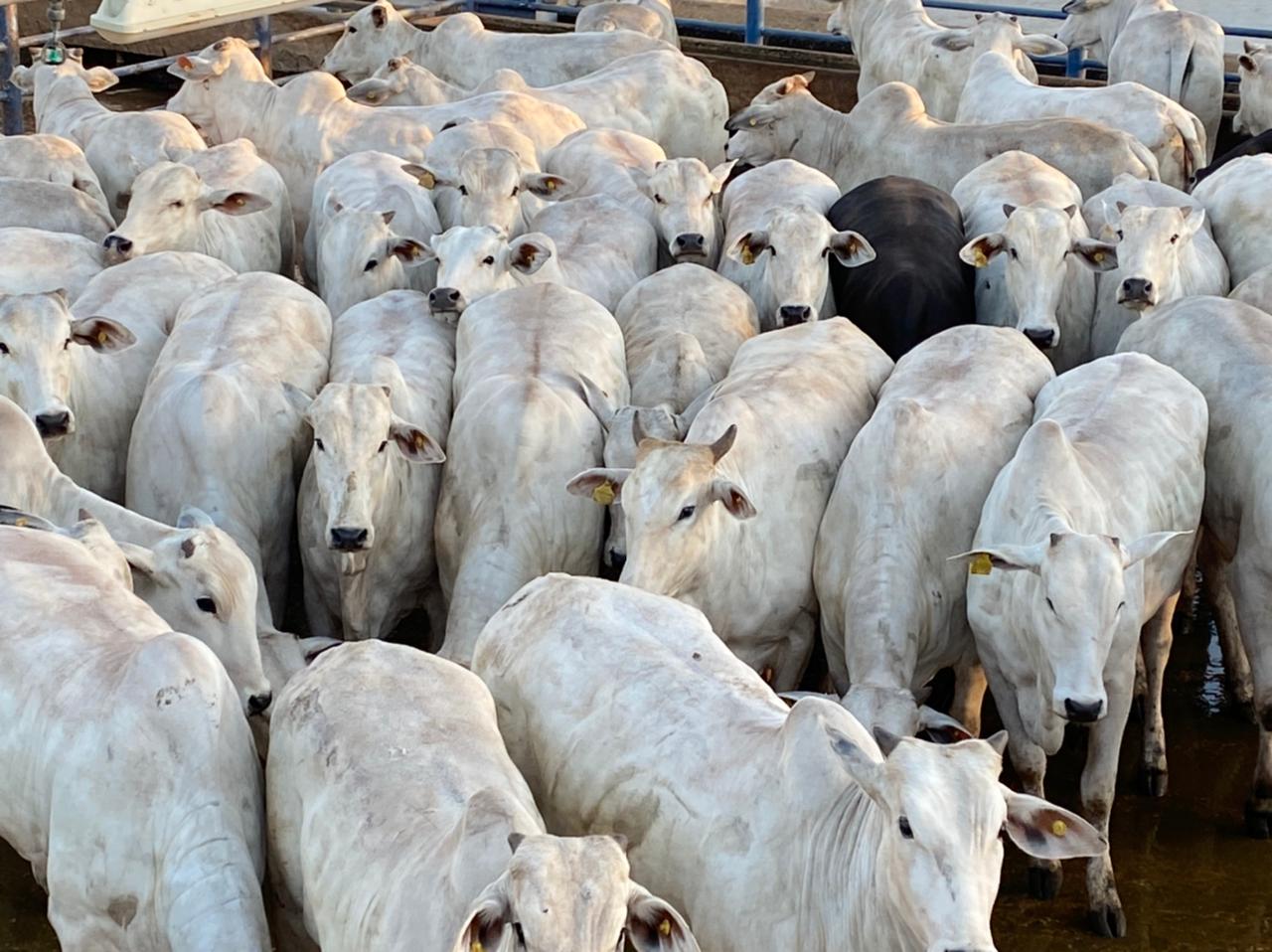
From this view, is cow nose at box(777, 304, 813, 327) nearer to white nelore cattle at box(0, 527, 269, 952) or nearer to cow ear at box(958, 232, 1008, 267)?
cow ear at box(958, 232, 1008, 267)

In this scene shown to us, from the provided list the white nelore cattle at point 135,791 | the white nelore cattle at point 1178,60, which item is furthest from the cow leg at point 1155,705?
the white nelore cattle at point 1178,60

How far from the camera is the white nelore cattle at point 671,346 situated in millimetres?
7020

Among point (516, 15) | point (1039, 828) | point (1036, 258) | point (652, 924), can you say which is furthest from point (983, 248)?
point (516, 15)

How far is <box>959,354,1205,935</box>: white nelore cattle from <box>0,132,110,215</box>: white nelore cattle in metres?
4.83

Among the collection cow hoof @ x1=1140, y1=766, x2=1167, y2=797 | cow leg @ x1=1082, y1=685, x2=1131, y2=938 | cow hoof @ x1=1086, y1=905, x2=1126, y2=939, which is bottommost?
cow hoof @ x1=1140, y1=766, x2=1167, y2=797

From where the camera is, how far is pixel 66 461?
24.6ft

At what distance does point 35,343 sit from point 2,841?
1.72 meters

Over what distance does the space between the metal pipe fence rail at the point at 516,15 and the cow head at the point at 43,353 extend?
154 inches

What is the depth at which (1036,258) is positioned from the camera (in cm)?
828

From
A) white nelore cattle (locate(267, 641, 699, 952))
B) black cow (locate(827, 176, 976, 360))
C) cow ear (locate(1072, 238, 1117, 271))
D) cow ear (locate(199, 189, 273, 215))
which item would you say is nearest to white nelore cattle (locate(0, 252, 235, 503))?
cow ear (locate(199, 189, 273, 215))

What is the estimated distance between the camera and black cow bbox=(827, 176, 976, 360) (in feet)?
27.3

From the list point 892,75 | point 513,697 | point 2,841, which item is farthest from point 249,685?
point 892,75

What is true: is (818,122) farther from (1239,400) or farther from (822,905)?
(822,905)

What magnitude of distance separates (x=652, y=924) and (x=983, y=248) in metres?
5.01
